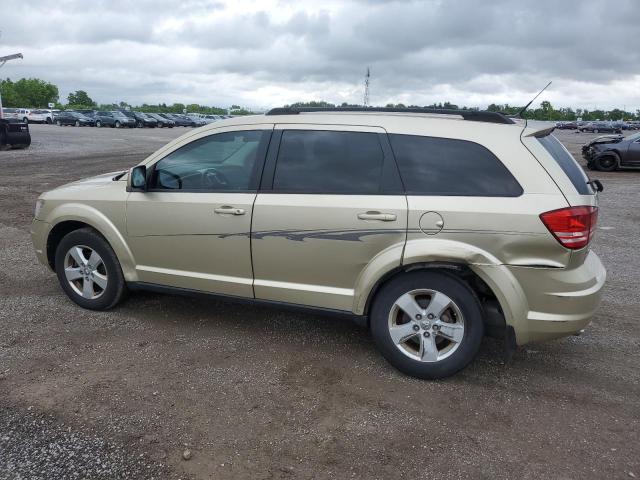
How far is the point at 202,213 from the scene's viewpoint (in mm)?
4129

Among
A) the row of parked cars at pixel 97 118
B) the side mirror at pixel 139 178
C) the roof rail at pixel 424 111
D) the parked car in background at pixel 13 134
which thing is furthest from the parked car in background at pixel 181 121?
the roof rail at pixel 424 111

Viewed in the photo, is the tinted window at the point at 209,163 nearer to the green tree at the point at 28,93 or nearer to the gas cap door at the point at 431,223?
the gas cap door at the point at 431,223

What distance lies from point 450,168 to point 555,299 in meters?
1.07

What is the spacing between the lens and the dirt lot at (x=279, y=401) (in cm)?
285

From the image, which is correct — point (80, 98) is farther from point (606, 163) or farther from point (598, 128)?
point (606, 163)

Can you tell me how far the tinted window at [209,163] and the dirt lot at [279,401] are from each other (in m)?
1.22

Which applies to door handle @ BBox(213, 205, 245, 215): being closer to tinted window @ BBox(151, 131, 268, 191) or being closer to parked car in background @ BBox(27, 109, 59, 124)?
tinted window @ BBox(151, 131, 268, 191)

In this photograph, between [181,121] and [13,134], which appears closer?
[13,134]

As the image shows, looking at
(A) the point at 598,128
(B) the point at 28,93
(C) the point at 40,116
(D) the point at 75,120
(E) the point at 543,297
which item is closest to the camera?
(E) the point at 543,297

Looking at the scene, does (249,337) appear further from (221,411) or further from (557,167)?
(557,167)

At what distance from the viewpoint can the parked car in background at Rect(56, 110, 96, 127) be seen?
49.1 meters

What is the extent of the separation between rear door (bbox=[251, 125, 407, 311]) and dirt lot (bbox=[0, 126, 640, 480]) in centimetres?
59

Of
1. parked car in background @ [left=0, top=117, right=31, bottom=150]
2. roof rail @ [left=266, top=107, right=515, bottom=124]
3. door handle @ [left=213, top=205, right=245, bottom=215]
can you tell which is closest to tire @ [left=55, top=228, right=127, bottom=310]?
door handle @ [left=213, top=205, right=245, bottom=215]

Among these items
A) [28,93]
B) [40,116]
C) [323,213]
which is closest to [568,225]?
[323,213]
